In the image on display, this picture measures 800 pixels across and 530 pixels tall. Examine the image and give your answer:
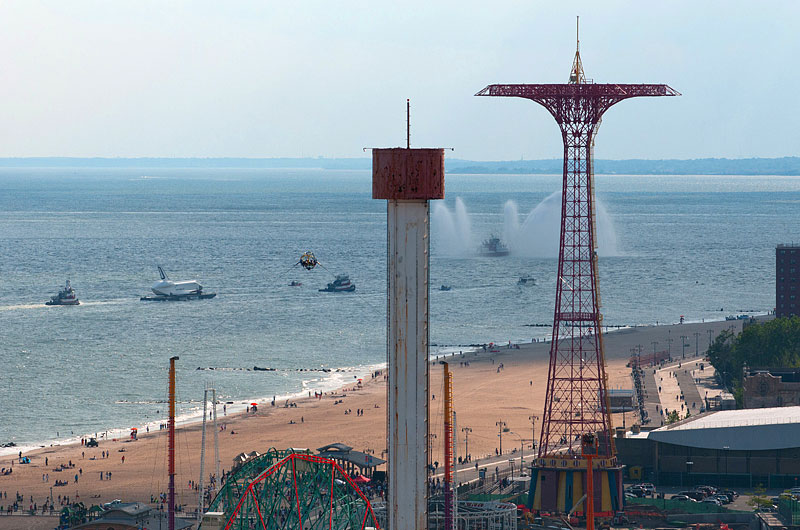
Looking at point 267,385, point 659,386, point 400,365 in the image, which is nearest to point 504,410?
point 659,386

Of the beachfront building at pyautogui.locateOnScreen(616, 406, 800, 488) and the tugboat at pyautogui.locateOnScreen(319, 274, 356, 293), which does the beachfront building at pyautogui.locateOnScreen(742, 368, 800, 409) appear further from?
the tugboat at pyautogui.locateOnScreen(319, 274, 356, 293)

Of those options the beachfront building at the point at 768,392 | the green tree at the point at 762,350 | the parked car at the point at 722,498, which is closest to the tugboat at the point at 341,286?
the green tree at the point at 762,350

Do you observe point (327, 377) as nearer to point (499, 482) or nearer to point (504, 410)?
point (504, 410)

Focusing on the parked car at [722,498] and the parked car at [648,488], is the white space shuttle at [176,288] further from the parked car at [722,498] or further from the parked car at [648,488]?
the parked car at [722,498]

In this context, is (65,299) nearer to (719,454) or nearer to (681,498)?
(719,454)

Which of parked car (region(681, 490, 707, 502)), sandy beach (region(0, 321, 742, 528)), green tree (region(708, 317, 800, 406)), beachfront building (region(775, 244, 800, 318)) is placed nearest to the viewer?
parked car (region(681, 490, 707, 502))

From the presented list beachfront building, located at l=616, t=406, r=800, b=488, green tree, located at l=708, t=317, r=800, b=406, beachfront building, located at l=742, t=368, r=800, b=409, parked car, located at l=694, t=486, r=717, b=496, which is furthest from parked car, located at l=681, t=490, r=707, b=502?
green tree, located at l=708, t=317, r=800, b=406
